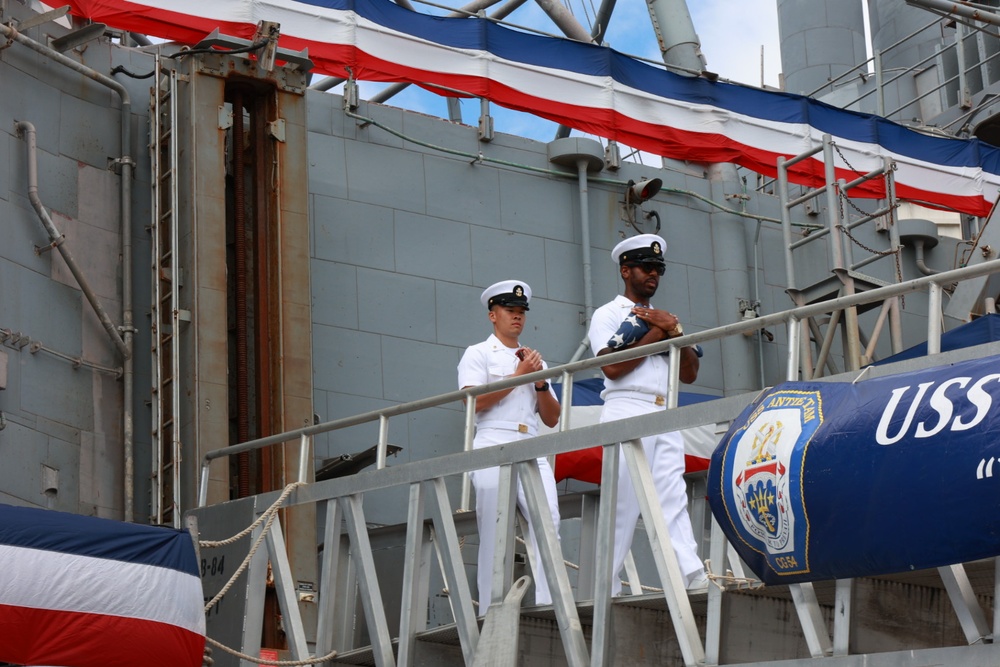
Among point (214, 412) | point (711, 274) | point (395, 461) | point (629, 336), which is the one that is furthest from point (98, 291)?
point (711, 274)

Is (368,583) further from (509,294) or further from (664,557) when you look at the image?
(664,557)

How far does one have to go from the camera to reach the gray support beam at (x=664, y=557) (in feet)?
28.8

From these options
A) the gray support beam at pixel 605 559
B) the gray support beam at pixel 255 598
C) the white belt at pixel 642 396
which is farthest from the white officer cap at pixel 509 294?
the gray support beam at pixel 255 598

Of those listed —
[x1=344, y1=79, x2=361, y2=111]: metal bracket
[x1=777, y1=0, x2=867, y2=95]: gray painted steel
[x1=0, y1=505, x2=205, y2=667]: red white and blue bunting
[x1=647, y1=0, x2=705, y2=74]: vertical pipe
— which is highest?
[x1=777, y1=0, x2=867, y2=95]: gray painted steel

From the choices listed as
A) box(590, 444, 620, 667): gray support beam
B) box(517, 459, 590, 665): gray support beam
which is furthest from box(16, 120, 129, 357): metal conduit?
box(590, 444, 620, 667): gray support beam

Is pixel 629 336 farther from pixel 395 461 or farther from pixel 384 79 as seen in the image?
pixel 384 79

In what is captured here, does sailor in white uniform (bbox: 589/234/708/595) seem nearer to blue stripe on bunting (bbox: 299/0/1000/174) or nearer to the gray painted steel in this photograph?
blue stripe on bunting (bbox: 299/0/1000/174)

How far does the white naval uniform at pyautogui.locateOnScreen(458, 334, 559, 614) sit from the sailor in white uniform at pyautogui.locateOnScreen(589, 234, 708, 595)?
28.4 inches

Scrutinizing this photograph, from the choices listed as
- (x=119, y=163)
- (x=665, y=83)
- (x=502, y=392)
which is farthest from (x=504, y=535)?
(x=665, y=83)

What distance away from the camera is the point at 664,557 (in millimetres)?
9062

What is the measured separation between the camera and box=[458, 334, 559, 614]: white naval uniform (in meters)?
10.4

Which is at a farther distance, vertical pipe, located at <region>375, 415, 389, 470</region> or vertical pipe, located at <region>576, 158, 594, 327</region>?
vertical pipe, located at <region>576, 158, 594, 327</region>

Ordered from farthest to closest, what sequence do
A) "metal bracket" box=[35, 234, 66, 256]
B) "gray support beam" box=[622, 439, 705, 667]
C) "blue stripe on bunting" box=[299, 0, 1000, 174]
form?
1. "blue stripe on bunting" box=[299, 0, 1000, 174]
2. "metal bracket" box=[35, 234, 66, 256]
3. "gray support beam" box=[622, 439, 705, 667]

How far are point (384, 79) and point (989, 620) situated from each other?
8.44 m
